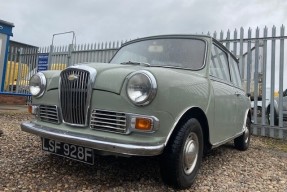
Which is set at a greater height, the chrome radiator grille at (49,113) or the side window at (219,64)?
the side window at (219,64)

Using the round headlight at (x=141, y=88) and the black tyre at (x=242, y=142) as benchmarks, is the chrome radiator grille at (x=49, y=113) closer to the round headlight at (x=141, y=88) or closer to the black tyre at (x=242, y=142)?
the round headlight at (x=141, y=88)

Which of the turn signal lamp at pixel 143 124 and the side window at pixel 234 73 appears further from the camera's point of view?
the side window at pixel 234 73

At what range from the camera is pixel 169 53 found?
12.0 ft

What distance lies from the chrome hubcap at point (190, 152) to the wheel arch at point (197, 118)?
0.60 ft

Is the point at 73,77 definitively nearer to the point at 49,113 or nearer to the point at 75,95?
the point at 75,95

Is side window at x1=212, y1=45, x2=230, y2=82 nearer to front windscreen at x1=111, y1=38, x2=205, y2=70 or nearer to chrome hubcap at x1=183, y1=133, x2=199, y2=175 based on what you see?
front windscreen at x1=111, y1=38, x2=205, y2=70

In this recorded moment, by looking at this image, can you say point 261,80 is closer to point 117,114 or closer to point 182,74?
point 182,74

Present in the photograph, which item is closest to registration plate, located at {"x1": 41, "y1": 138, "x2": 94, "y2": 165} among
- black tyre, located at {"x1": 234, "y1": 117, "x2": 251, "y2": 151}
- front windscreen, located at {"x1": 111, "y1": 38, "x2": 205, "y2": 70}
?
front windscreen, located at {"x1": 111, "y1": 38, "x2": 205, "y2": 70}

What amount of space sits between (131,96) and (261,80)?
572cm

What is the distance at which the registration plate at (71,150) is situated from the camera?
265 cm

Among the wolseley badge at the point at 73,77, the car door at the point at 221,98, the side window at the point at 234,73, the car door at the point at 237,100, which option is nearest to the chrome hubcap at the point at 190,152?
the car door at the point at 221,98

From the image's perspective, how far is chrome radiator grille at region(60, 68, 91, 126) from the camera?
2.75 m

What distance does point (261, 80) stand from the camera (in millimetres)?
7359

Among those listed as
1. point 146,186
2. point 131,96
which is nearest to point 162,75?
point 131,96
